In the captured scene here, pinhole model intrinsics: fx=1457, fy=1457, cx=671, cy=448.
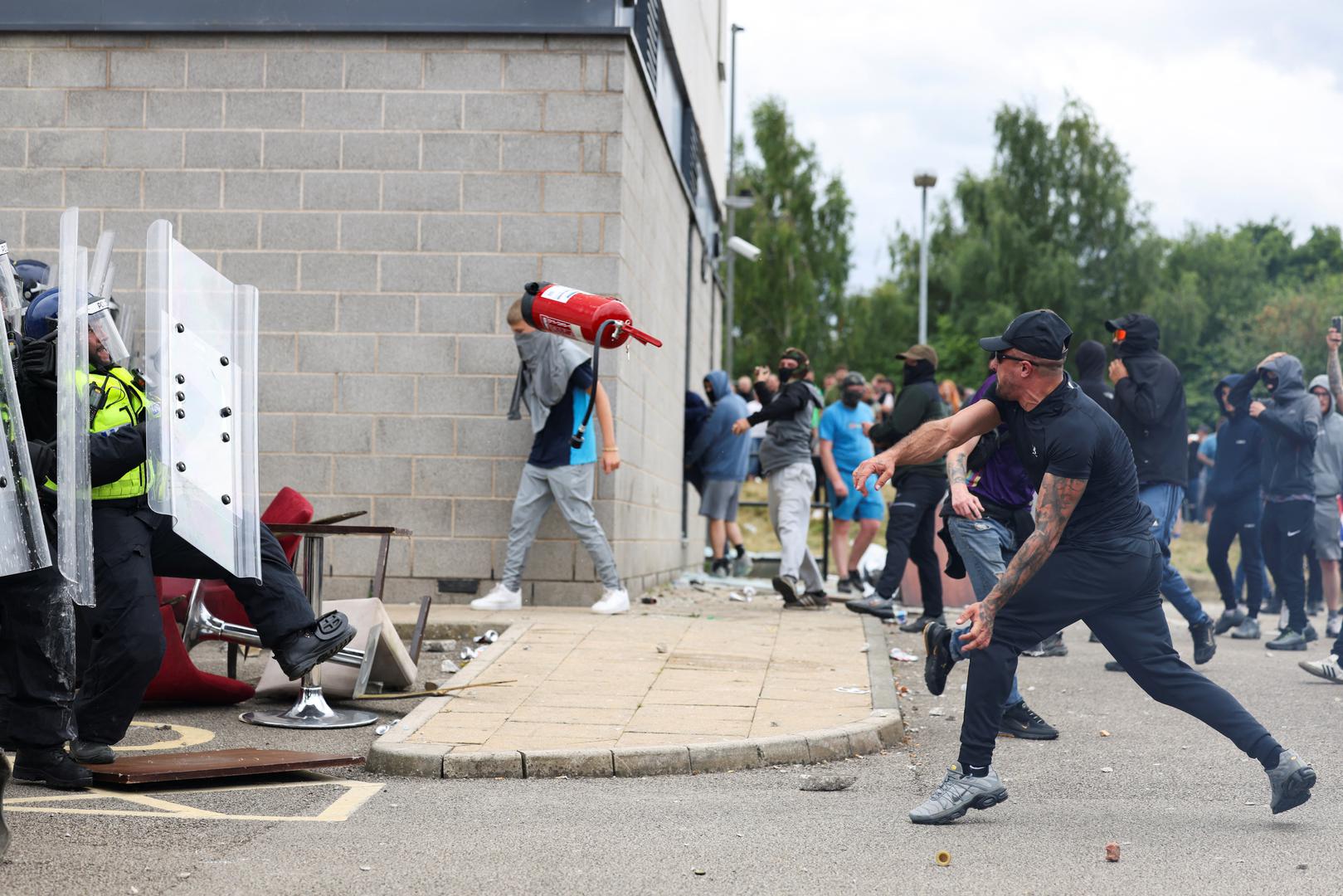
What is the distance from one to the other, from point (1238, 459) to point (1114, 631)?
6740 mm

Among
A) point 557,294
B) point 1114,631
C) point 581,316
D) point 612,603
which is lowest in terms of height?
point 612,603

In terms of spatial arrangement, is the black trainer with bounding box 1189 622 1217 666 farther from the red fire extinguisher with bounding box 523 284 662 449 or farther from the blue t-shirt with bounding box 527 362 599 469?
the blue t-shirt with bounding box 527 362 599 469

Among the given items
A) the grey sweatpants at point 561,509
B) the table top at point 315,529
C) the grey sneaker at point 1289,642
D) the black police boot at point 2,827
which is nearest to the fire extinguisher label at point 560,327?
the table top at point 315,529

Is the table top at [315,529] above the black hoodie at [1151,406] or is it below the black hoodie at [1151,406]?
below

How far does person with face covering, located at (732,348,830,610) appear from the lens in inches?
428

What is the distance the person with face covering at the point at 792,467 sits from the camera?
1088 cm

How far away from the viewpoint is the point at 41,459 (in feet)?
15.6

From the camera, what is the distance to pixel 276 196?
1002 centimetres

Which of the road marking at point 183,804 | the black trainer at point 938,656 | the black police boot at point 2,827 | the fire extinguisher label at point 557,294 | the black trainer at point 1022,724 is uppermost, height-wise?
the fire extinguisher label at point 557,294

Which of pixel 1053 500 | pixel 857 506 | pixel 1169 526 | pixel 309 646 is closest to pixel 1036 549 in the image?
pixel 1053 500

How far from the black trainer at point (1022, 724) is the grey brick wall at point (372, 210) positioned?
4.06m

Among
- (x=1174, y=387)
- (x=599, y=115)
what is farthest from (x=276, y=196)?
(x=1174, y=387)

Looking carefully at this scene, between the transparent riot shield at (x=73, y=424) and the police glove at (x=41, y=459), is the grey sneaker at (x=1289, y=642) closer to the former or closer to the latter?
the transparent riot shield at (x=73, y=424)

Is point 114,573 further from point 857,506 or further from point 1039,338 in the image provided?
point 857,506
